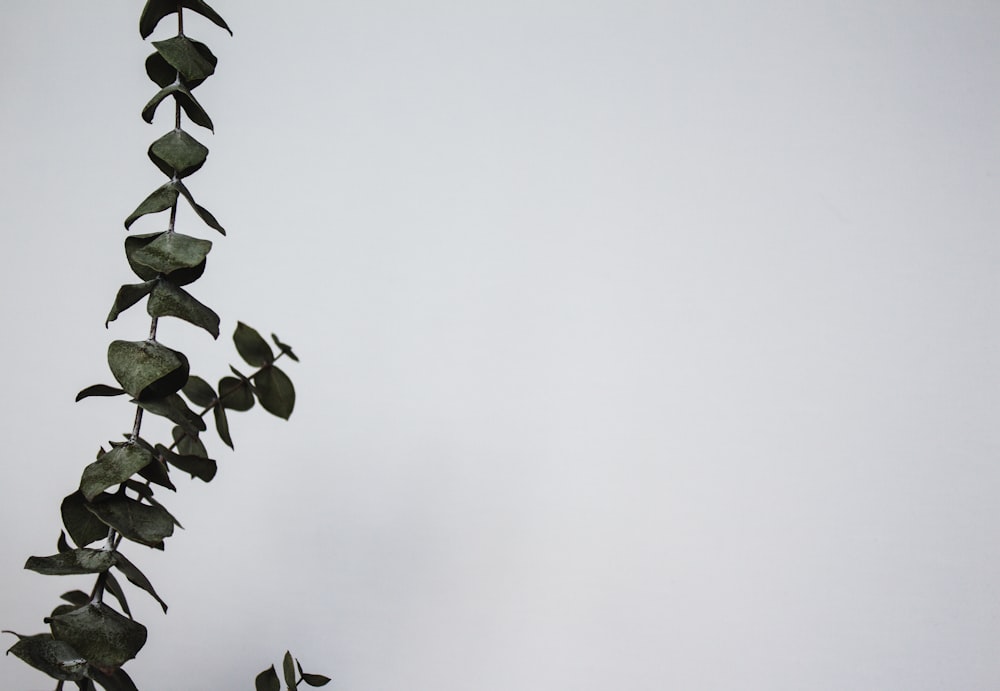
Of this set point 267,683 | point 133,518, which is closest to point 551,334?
point 267,683

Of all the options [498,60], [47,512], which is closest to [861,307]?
[498,60]

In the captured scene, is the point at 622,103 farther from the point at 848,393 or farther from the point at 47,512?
the point at 47,512

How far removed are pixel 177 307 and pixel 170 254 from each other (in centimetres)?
3

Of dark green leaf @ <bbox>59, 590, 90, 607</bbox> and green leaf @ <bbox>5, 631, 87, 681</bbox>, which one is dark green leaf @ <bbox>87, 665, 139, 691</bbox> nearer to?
green leaf @ <bbox>5, 631, 87, 681</bbox>

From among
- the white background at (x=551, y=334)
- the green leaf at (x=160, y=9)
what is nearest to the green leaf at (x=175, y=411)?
the green leaf at (x=160, y=9)

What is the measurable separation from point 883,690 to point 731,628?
0.73 ft

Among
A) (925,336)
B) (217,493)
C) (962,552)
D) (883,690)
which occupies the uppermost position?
(925,336)

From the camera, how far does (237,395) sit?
39 cm

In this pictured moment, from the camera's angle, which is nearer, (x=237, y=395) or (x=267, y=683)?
(x=237, y=395)

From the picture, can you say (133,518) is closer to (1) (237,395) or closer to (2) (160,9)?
(1) (237,395)

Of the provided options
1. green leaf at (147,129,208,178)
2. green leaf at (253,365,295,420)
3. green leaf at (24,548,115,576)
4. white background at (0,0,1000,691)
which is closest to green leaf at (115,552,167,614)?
green leaf at (24,548,115,576)

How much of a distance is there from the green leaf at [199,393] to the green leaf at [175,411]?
2 cm

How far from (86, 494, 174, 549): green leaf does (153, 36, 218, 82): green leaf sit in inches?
9.6

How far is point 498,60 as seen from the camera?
3.37 feet
